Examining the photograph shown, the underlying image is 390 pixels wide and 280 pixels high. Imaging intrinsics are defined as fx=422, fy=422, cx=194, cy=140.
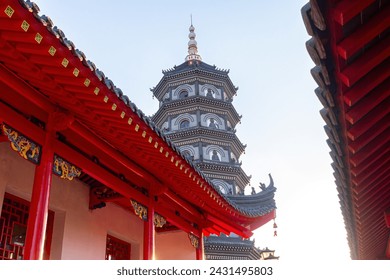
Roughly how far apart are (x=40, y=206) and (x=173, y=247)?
6263mm

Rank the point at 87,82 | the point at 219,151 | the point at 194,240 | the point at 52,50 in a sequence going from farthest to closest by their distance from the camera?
the point at 219,151 < the point at 194,240 < the point at 87,82 < the point at 52,50

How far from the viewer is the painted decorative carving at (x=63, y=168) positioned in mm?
5183

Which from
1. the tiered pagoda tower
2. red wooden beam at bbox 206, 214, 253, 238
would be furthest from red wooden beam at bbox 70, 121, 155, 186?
the tiered pagoda tower

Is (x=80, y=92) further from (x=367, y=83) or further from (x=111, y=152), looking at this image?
(x=367, y=83)

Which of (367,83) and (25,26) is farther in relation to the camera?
(25,26)

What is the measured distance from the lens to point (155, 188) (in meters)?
7.36

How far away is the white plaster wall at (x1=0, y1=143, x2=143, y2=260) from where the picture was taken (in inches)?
240

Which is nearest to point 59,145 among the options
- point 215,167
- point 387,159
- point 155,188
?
point 155,188

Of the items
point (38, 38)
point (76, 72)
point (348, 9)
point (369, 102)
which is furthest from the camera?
point (76, 72)

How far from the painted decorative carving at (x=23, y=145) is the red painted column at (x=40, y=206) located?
0.11 meters

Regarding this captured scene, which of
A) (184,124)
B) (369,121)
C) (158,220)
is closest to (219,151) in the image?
(184,124)

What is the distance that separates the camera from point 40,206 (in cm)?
474

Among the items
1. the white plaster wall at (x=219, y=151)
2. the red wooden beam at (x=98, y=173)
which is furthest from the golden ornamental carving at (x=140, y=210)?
the white plaster wall at (x=219, y=151)

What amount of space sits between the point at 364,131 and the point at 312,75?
773 millimetres
